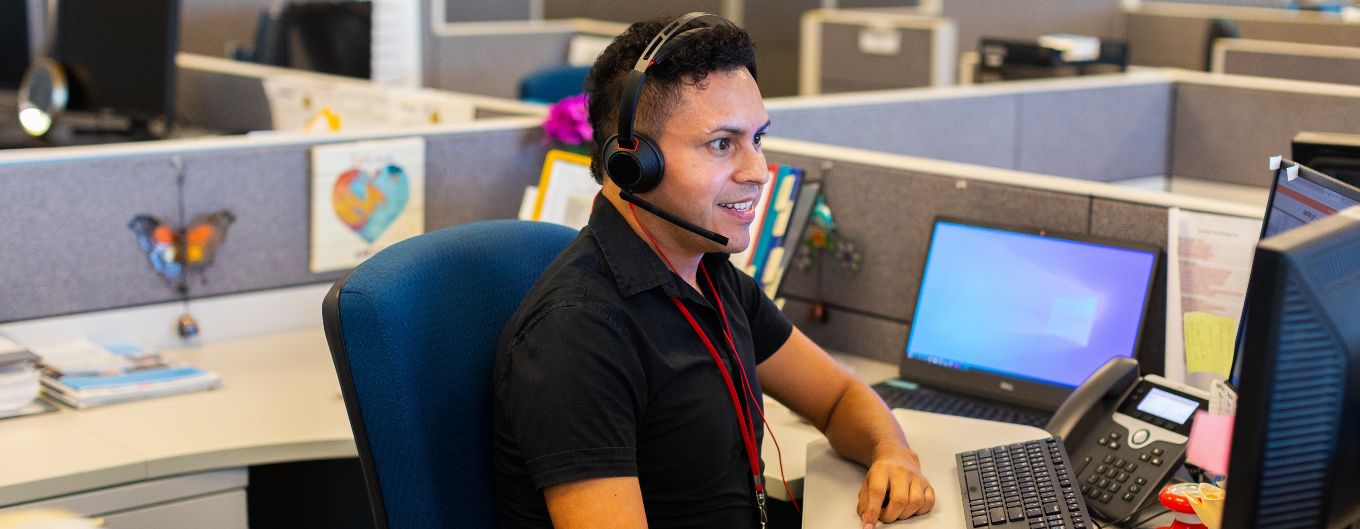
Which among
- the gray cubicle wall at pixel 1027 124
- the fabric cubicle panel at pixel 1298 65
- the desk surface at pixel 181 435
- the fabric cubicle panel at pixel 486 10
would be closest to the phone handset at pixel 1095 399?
the desk surface at pixel 181 435

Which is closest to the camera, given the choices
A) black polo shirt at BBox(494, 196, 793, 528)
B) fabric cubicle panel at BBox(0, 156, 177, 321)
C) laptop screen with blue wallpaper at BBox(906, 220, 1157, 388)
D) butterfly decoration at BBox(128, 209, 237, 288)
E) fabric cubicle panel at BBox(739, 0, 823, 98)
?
black polo shirt at BBox(494, 196, 793, 528)

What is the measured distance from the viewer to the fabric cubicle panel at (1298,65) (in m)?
3.19

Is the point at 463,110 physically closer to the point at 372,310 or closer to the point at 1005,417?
the point at 1005,417

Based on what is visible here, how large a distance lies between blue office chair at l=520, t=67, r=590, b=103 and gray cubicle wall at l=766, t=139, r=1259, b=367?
1.70 metres

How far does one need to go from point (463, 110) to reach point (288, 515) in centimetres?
94

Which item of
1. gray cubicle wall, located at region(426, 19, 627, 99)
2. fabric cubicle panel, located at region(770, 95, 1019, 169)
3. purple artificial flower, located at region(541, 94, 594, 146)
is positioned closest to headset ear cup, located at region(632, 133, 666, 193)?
purple artificial flower, located at region(541, 94, 594, 146)

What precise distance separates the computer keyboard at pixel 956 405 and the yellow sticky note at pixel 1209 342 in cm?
19

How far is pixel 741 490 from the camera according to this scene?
4.11ft

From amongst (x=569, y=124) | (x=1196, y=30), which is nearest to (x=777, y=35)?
(x=1196, y=30)

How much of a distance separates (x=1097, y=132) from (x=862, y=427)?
74.8 inches

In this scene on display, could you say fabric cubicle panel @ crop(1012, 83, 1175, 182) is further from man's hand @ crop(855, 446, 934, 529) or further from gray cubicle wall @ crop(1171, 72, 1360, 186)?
man's hand @ crop(855, 446, 934, 529)

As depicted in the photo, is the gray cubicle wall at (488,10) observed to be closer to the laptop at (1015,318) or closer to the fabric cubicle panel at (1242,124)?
the fabric cubicle panel at (1242,124)

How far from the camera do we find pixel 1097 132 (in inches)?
121

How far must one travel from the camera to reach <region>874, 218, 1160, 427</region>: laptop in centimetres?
170
